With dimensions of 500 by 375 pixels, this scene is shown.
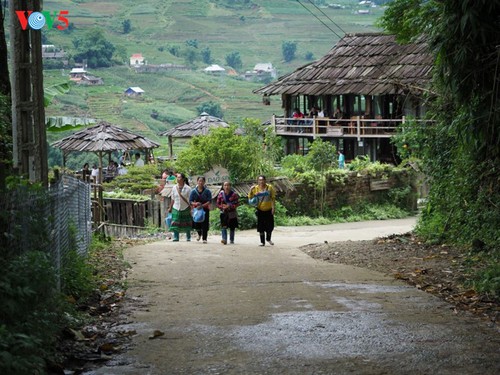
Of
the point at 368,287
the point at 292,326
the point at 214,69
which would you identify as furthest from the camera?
the point at 214,69

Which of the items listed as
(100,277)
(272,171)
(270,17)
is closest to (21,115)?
(100,277)

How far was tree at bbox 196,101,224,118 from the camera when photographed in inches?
3504

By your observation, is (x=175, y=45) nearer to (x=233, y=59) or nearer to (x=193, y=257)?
(x=233, y=59)

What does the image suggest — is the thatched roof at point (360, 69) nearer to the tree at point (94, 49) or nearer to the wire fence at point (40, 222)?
the wire fence at point (40, 222)

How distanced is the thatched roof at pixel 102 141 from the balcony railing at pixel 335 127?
994cm

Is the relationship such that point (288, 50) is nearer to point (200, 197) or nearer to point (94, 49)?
point (94, 49)

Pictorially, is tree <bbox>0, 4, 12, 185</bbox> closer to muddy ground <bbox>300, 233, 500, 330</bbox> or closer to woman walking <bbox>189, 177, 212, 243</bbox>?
woman walking <bbox>189, 177, 212, 243</bbox>

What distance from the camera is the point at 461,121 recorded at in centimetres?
1232

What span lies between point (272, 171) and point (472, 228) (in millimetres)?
16280

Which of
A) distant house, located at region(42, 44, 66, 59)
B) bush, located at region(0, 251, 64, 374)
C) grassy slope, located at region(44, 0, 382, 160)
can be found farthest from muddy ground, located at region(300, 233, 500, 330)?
distant house, located at region(42, 44, 66, 59)

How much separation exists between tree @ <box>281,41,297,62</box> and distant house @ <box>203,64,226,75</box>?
12594mm

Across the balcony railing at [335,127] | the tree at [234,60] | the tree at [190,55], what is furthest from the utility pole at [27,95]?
the tree at [234,60]

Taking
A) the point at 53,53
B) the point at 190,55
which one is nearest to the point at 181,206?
the point at 53,53

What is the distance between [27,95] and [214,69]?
9480 centimetres
